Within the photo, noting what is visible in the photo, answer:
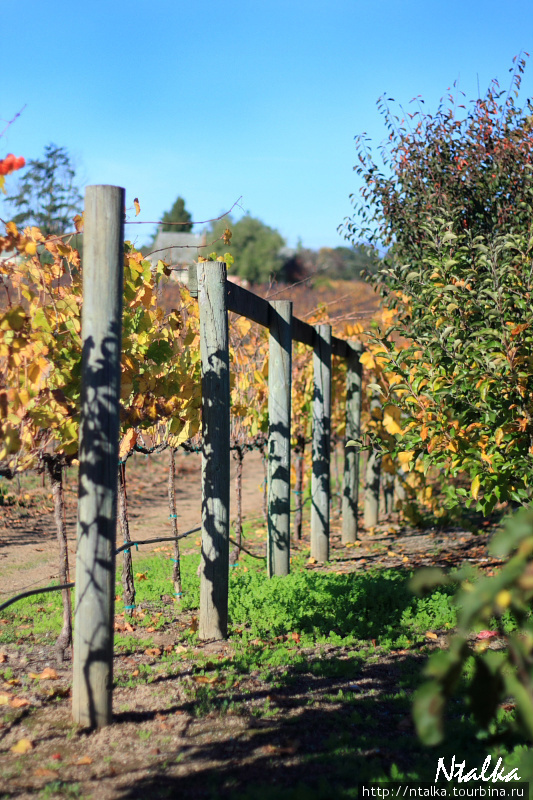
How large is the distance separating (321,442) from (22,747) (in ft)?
15.2

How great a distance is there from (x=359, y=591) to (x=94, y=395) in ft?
9.54

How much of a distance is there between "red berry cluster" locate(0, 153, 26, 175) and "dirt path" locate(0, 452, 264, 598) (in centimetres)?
398

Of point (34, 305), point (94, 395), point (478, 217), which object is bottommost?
point (94, 395)

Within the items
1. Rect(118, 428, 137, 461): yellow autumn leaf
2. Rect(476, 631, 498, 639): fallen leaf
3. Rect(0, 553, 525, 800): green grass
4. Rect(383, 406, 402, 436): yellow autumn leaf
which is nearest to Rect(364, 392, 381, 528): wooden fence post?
Rect(383, 406, 402, 436): yellow autumn leaf

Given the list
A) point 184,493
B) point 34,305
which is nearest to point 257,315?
point 34,305

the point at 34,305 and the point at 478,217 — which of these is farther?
the point at 478,217

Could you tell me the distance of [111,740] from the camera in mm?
2900

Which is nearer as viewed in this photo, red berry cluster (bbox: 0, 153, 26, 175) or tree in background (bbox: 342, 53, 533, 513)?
red berry cluster (bbox: 0, 153, 26, 175)

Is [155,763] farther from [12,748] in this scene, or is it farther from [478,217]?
[478,217]

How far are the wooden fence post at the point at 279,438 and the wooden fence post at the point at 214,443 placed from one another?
56.0 inches

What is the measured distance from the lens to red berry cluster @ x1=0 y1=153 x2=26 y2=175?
97.0 inches

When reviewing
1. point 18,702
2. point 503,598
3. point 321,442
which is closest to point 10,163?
point 503,598

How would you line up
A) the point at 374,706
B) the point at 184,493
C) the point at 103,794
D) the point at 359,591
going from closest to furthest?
1. the point at 103,794
2. the point at 374,706
3. the point at 359,591
4. the point at 184,493

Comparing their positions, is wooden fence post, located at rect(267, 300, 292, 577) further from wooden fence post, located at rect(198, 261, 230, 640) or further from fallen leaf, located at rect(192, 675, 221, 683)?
fallen leaf, located at rect(192, 675, 221, 683)
